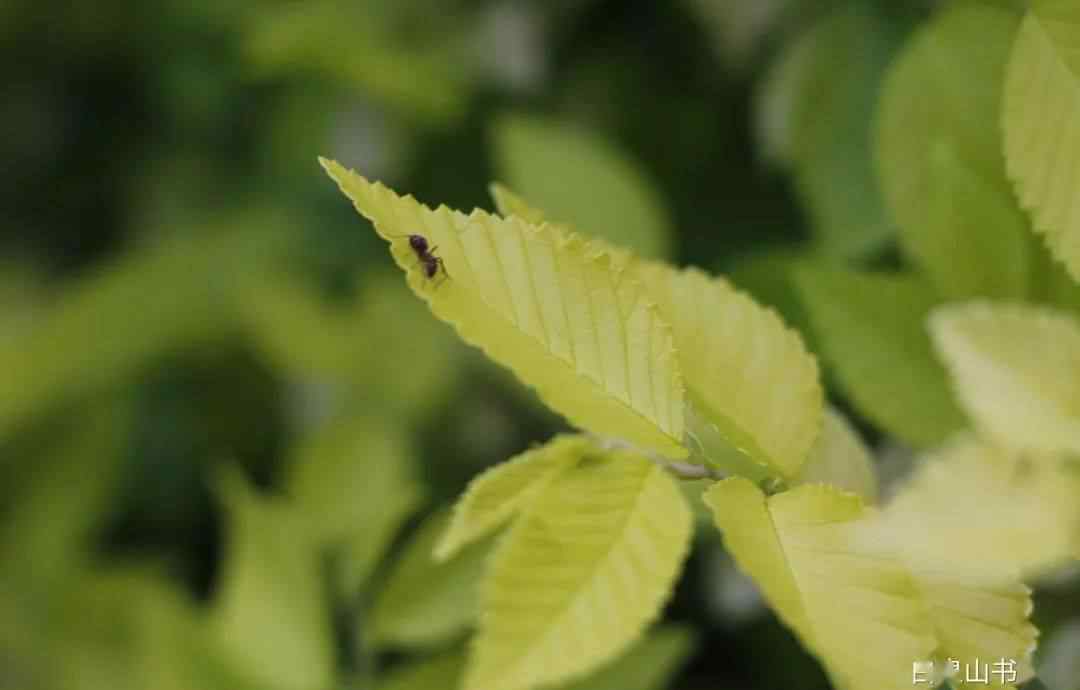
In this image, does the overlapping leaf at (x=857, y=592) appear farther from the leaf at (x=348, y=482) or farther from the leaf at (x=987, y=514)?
the leaf at (x=348, y=482)

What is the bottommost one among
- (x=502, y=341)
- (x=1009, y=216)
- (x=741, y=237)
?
(x=741, y=237)

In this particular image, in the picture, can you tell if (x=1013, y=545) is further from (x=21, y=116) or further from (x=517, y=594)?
(x=21, y=116)

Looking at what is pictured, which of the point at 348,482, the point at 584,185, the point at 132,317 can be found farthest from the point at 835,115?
the point at 132,317

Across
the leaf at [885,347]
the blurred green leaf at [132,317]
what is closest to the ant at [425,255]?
the leaf at [885,347]

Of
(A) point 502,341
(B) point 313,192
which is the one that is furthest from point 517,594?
(B) point 313,192

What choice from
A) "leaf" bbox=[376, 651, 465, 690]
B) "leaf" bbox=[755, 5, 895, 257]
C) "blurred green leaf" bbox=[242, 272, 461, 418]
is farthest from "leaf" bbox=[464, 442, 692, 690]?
"blurred green leaf" bbox=[242, 272, 461, 418]

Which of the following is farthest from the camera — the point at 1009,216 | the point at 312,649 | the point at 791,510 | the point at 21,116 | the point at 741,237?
the point at 21,116
